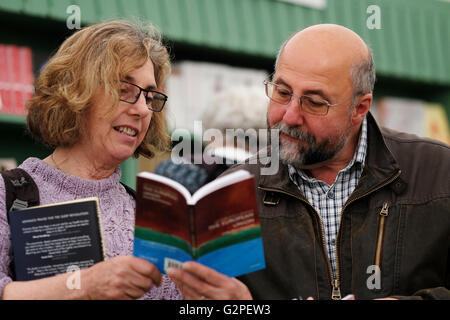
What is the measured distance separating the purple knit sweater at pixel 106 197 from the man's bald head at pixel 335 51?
717 millimetres

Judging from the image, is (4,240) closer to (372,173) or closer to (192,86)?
(372,173)

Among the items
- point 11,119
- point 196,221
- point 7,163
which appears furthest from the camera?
point 7,163

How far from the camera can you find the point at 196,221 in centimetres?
141

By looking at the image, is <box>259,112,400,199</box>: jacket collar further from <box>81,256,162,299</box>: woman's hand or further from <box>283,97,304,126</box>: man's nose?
<box>81,256,162,299</box>: woman's hand

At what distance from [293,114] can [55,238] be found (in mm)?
843

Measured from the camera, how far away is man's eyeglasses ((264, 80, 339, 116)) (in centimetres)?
202

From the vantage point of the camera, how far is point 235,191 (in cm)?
144

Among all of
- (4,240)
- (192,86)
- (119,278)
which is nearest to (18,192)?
(4,240)

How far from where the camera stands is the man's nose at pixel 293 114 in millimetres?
1991

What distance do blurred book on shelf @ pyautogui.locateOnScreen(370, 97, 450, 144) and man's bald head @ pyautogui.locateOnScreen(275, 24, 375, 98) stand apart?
11.0 feet

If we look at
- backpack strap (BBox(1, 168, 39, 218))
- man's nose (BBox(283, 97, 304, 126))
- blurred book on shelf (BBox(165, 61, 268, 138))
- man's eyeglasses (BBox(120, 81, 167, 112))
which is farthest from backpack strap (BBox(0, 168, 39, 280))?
blurred book on shelf (BBox(165, 61, 268, 138))

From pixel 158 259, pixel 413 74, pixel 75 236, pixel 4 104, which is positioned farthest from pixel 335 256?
pixel 413 74
